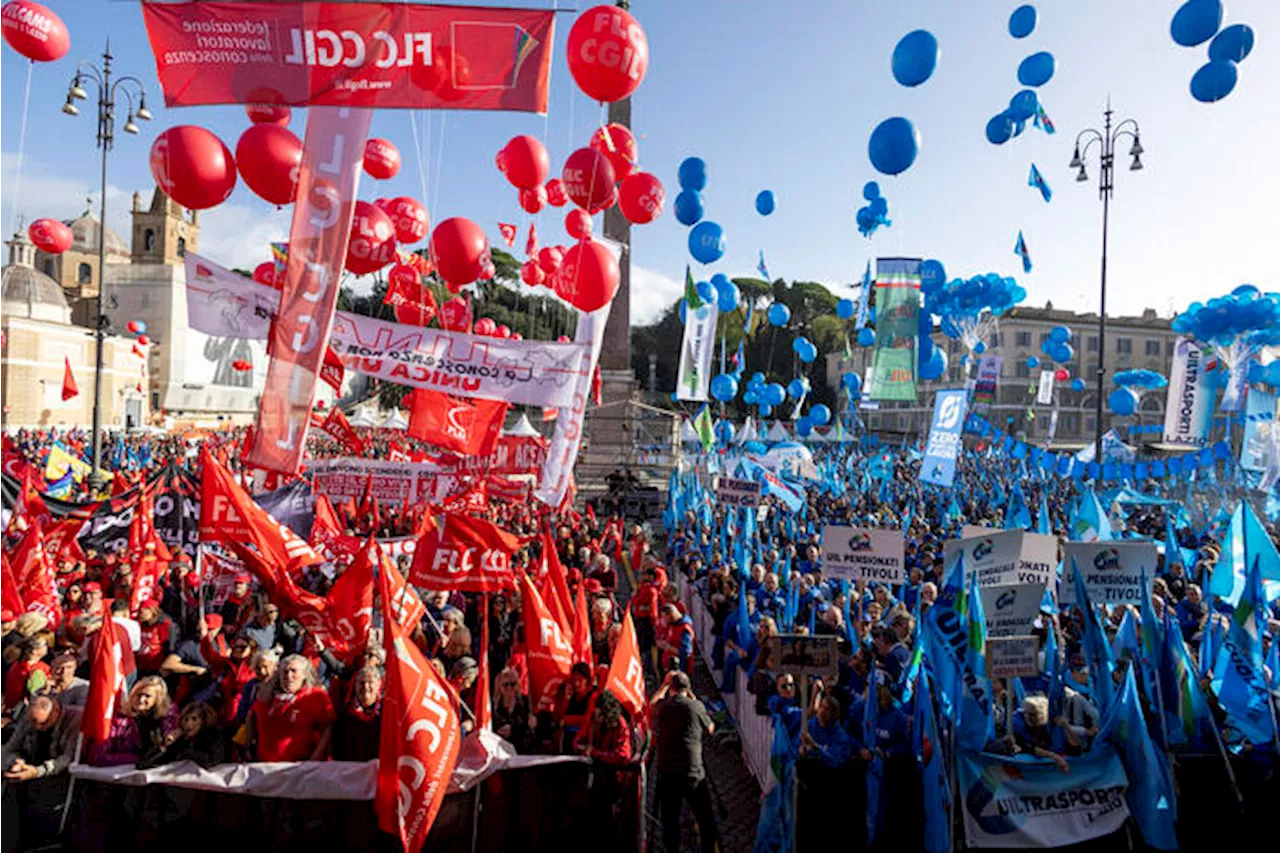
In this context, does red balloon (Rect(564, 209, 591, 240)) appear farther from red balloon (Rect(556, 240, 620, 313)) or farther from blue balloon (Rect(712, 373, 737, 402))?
blue balloon (Rect(712, 373, 737, 402))

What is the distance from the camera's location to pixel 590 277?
10883 millimetres

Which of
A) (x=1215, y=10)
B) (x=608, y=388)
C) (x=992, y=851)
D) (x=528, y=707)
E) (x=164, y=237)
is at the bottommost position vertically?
(x=992, y=851)

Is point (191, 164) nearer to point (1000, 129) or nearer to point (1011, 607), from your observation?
point (1011, 607)

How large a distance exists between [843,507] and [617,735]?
51.2 feet

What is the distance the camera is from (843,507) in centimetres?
2052

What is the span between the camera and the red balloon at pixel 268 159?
8547 millimetres

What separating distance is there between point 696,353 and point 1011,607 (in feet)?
49.2

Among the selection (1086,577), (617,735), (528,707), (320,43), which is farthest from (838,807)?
(320,43)

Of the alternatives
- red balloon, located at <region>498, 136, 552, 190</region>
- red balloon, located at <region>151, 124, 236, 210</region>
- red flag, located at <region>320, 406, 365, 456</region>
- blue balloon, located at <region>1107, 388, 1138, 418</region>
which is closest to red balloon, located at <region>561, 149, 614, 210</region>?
red balloon, located at <region>498, 136, 552, 190</region>

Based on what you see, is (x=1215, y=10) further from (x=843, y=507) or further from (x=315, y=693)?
(x=315, y=693)

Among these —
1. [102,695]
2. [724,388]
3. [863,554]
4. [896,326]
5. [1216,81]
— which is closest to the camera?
[102,695]

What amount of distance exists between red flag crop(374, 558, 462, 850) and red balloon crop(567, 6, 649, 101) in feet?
18.4

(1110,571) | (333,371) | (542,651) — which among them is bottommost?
(542,651)

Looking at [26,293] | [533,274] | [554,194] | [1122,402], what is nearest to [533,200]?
[554,194]
